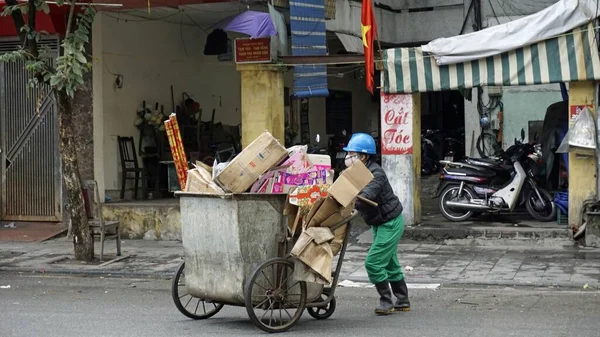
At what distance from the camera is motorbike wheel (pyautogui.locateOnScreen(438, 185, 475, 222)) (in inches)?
563

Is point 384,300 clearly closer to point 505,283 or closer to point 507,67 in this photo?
point 505,283

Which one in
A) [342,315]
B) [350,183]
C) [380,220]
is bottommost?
[342,315]

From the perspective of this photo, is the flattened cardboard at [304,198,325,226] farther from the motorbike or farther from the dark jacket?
the motorbike

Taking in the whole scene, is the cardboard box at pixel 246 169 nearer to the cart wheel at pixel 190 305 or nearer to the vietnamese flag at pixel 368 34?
the cart wheel at pixel 190 305

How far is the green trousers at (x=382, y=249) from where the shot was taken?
837 cm

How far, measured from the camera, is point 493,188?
559 inches

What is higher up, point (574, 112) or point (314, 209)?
point (574, 112)

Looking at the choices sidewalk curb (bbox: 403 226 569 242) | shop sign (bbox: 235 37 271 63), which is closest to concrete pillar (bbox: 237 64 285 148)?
shop sign (bbox: 235 37 271 63)

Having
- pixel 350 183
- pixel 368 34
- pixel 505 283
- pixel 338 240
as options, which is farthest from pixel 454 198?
pixel 350 183

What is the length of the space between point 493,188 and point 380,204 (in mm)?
6154

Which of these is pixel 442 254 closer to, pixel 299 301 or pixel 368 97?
pixel 299 301

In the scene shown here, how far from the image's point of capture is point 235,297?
7836mm

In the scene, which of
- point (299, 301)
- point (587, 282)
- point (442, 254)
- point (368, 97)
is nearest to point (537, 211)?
point (442, 254)

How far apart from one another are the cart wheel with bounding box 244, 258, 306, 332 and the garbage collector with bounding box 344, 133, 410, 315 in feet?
2.92
